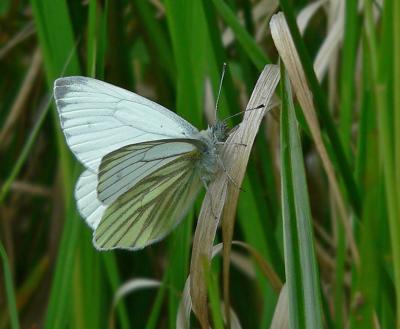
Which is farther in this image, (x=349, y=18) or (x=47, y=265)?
(x=47, y=265)

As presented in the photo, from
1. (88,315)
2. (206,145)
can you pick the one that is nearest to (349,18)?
(206,145)

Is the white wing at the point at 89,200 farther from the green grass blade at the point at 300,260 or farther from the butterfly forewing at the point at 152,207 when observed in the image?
the green grass blade at the point at 300,260

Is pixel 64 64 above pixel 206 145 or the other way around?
above

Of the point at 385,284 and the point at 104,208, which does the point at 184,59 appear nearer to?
the point at 104,208

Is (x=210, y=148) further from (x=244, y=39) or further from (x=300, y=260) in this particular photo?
(x=300, y=260)

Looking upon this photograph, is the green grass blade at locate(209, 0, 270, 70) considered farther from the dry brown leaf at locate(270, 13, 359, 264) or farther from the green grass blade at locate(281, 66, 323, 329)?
the green grass blade at locate(281, 66, 323, 329)

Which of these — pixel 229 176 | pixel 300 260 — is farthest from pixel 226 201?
pixel 300 260

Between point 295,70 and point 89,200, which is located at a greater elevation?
point 295,70

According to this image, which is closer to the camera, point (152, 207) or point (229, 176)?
point (229, 176)
